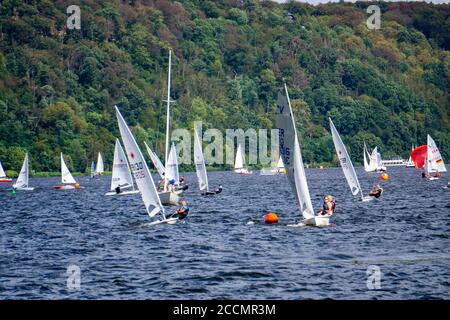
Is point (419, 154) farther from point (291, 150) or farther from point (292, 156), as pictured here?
point (291, 150)

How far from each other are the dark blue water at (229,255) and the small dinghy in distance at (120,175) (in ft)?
71.2

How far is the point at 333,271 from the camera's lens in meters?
37.4

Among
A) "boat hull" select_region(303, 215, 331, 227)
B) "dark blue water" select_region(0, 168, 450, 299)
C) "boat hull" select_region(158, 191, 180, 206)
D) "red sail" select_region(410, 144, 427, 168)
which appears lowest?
"dark blue water" select_region(0, 168, 450, 299)

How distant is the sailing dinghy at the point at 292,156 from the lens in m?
48.3

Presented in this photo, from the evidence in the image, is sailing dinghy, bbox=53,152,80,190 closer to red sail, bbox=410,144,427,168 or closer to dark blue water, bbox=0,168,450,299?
red sail, bbox=410,144,427,168

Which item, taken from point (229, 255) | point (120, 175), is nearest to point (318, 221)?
point (229, 255)

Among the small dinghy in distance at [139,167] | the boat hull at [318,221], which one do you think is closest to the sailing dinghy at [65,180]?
the small dinghy in distance at [139,167]

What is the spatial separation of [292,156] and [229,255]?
9.54 meters

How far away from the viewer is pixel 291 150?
49.8 meters

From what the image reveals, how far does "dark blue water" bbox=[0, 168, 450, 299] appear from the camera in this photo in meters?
33.9

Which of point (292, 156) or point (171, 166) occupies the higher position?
point (292, 156)

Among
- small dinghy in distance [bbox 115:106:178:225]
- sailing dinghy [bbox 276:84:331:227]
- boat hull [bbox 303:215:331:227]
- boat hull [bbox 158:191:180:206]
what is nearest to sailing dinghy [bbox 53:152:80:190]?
boat hull [bbox 158:191:180:206]

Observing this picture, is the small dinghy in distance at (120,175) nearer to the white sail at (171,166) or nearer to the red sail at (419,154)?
the white sail at (171,166)

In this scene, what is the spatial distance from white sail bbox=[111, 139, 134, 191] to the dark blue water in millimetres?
21595
